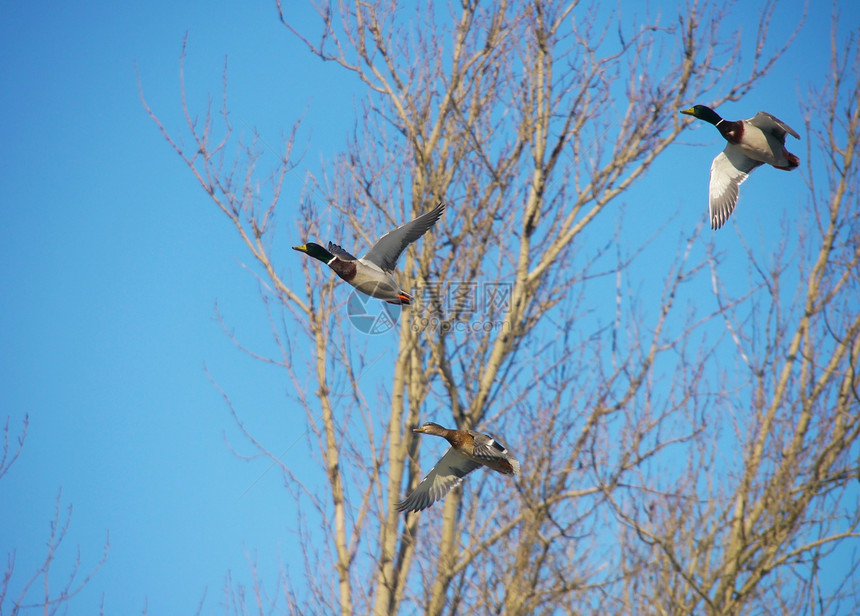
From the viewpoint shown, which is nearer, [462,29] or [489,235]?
[489,235]

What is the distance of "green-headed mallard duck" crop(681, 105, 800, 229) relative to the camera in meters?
6.50

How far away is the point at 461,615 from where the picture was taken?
8859 mm

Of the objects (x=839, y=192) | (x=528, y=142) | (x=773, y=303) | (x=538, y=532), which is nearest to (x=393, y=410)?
(x=538, y=532)

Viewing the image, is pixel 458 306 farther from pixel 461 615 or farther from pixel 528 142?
pixel 461 615

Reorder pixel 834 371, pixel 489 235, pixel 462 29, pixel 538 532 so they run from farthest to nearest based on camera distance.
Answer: pixel 462 29
pixel 489 235
pixel 834 371
pixel 538 532

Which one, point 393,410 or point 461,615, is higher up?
point 393,410

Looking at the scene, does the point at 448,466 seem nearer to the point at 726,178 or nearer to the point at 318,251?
the point at 318,251

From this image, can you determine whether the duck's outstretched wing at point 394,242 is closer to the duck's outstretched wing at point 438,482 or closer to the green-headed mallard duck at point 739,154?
the duck's outstretched wing at point 438,482

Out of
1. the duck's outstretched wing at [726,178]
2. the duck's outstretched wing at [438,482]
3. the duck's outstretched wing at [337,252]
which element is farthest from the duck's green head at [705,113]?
the duck's outstretched wing at [438,482]

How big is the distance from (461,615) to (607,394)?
2742mm

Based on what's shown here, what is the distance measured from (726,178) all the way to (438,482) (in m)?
3.28

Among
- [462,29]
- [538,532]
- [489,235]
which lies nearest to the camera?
[538,532]

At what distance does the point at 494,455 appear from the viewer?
580cm

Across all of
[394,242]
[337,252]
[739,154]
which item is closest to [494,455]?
[337,252]
